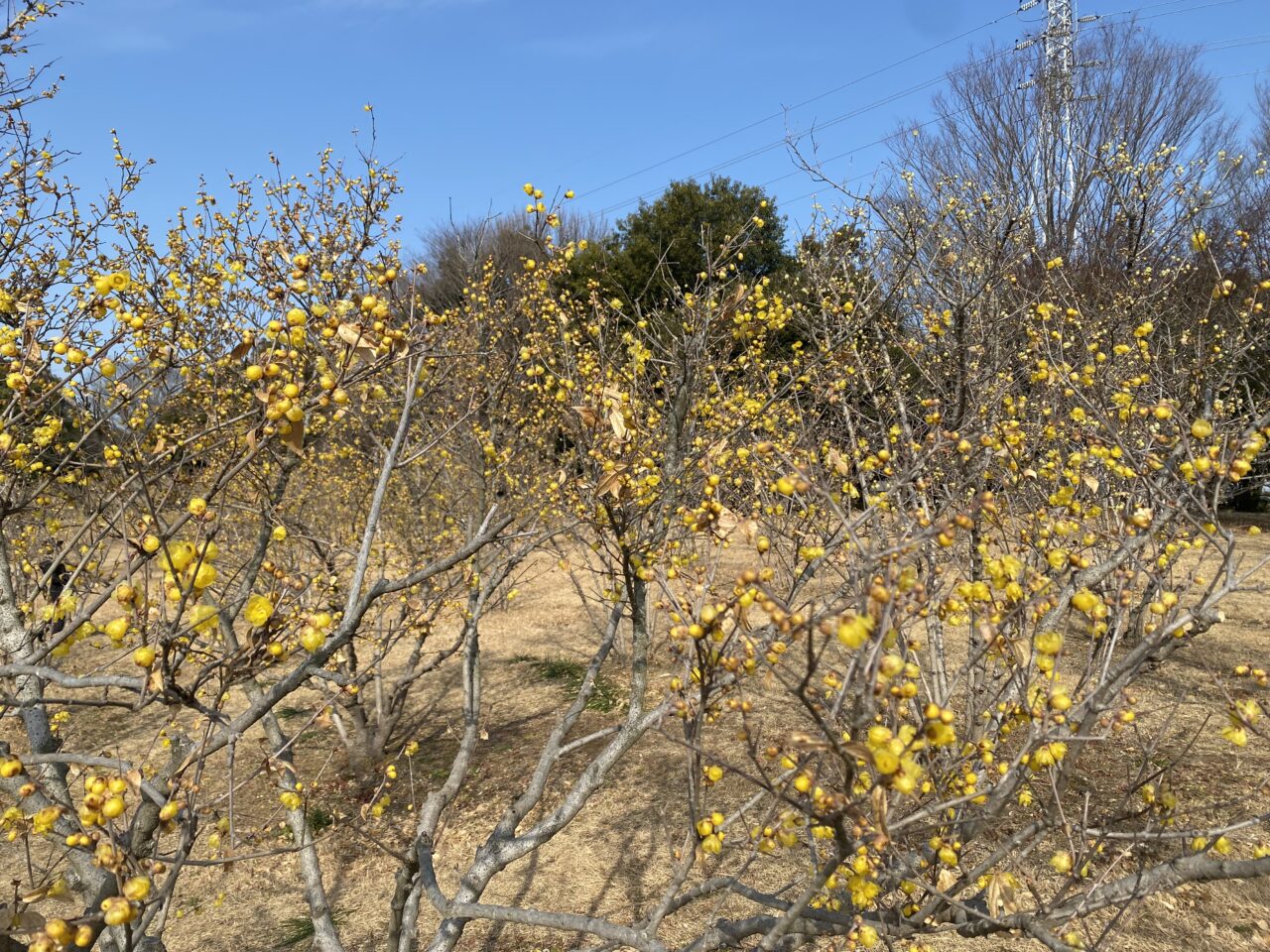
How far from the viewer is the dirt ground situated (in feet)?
13.5

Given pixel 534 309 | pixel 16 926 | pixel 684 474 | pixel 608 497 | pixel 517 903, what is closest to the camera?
pixel 16 926

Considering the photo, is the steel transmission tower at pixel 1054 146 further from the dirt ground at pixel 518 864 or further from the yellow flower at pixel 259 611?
the yellow flower at pixel 259 611

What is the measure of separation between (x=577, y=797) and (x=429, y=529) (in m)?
6.64

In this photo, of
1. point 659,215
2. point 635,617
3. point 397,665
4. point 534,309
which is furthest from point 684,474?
point 659,215

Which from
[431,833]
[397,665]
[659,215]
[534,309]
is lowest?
[397,665]

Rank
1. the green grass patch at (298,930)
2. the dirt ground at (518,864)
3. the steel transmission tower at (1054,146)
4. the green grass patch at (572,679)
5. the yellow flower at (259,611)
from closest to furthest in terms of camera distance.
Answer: the yellow flower at (259,611)
the dirt ground at (518,864)
the green grass patch at (298,930)
the green grass patch at (572,679)
the steel transmission tower at (1054,146)

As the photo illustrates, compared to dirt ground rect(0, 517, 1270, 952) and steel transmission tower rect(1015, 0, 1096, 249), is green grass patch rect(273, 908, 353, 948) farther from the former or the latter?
steel transmission tower rect(1015, 0, 1096, 249)

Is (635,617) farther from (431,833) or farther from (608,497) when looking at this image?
(431,833)

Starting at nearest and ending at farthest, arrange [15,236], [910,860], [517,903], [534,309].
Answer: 1. [910,860]
2. [15,236]
3. [517,903]
4. [534,309]

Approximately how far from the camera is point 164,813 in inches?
61.4

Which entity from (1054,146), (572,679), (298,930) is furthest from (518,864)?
(1054,146)

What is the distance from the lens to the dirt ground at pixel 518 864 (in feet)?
13.5

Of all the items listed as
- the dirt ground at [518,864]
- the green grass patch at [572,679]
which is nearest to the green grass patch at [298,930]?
the dirt ground at [518,864]

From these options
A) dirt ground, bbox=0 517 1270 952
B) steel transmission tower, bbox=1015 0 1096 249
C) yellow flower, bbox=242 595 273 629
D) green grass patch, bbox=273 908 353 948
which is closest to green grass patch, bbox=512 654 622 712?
dirt ground, bbox=0 517 1270 952
